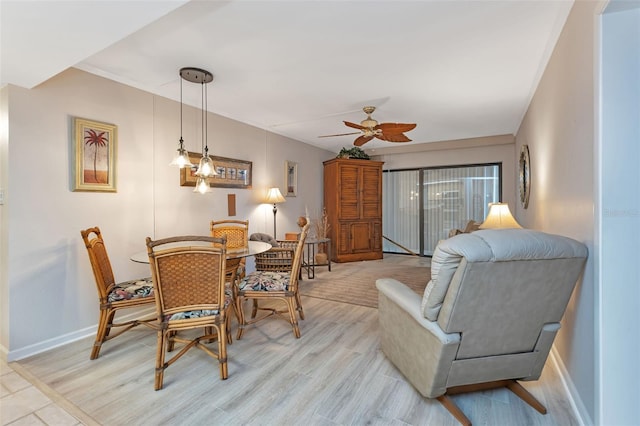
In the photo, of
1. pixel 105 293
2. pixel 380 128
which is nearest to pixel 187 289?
pixel 105 293

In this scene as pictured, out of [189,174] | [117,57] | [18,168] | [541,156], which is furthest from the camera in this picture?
[189,174]

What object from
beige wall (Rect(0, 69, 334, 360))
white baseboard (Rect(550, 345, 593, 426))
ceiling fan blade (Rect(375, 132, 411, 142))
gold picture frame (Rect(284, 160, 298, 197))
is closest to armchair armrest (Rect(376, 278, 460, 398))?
white baseboard (Rect(550, 345, 593, 426))

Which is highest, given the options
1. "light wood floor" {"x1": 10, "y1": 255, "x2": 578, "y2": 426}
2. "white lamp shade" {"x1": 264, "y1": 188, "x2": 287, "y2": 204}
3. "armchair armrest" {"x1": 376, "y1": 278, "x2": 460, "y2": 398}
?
"white lamp shade" {"x1": 264, "y1": 188, "x2": 287, "y2": 204}

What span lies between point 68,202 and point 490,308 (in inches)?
128

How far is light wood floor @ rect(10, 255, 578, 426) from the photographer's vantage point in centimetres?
168

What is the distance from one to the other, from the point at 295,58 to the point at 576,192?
2.26 m

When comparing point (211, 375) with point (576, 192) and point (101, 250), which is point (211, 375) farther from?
point (576, 192)

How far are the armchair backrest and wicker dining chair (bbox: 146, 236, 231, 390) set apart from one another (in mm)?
1320

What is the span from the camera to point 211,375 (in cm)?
211

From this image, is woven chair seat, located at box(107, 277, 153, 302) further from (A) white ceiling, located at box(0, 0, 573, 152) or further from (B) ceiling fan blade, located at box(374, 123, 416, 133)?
(B) ceiling fan blade, located at box(374, 123, 416, 133)

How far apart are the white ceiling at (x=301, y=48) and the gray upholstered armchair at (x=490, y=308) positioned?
157 cm

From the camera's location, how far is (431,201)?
6828 mm

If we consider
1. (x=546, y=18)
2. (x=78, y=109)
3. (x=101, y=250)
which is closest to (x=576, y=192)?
(x=546, y=18)

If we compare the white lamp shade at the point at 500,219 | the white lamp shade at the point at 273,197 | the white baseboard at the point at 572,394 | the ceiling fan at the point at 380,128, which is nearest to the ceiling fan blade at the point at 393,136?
the ceiling fan at the point at 380,128
